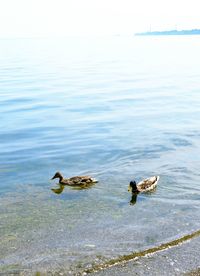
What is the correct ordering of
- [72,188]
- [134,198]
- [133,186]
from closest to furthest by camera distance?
[134,198], [133,186], [72,188]

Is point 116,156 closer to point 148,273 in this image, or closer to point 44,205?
point 44,205

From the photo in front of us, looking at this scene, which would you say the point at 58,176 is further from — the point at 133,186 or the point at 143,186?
the point at 143,186

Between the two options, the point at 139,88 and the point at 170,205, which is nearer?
the point at 170,205

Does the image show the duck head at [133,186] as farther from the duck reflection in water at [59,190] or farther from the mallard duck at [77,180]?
the duck reflection in water at [59,190]

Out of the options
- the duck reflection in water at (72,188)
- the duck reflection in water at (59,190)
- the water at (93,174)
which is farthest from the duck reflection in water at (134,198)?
the duck reflection in water at (59,190)

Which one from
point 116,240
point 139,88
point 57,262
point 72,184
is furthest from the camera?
point 139,88

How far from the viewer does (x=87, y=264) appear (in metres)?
11.5

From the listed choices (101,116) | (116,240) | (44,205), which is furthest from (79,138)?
(116,240)

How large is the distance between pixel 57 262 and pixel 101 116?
21.1 m

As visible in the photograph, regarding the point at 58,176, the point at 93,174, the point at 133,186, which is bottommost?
the point at 93,174

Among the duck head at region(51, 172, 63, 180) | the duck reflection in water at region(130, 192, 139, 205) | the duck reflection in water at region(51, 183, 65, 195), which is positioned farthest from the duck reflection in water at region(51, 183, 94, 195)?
the duck reflection in water at region(130, 192, 139, 205)

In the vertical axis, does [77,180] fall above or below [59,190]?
above

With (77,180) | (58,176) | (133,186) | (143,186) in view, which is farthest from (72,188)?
(143,186)

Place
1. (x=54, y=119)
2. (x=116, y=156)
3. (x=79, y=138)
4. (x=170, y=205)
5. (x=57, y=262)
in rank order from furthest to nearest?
(x=54, y=119) → (x=79, y=138) → (x=116, y=156) → (x=170, y=205) → (x=57, y=262)
